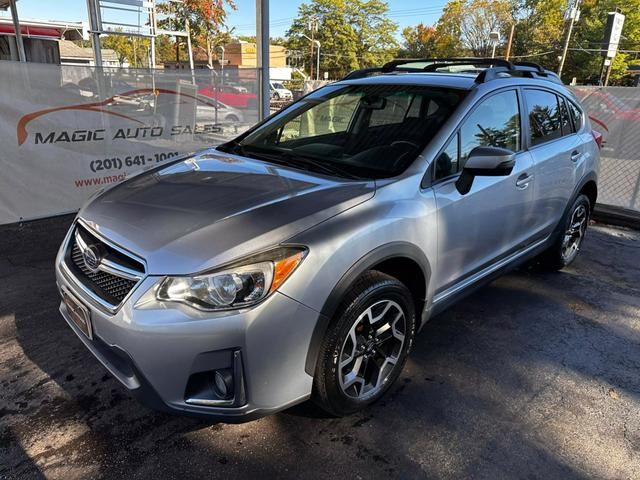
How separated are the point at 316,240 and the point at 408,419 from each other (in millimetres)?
1186

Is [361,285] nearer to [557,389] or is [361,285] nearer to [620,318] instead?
[557,389]

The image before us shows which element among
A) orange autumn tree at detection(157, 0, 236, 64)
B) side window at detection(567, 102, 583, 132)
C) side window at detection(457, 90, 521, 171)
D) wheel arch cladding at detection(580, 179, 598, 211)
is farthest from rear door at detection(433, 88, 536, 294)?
orange autumn tree at detection(157, 0, 236, 64)

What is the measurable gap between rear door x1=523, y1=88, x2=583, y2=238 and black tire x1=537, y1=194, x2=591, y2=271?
0.67 feet

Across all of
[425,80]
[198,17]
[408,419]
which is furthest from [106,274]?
[198,17]

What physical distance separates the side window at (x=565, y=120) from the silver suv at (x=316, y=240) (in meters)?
0.29

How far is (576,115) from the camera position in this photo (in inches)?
167

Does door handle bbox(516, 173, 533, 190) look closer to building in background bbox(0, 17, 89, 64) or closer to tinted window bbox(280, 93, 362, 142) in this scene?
tinted window bbox(280, 93, 362, 142)

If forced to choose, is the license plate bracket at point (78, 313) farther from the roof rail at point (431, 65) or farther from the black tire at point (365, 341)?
the roof rail at point (431, 65)

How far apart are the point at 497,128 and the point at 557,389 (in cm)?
172

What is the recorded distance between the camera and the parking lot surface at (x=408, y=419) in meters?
2.20

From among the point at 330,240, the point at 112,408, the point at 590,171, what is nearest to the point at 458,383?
the point at 330,240

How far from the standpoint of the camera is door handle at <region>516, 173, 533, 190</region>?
3.27 meters

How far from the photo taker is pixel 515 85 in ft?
11.1

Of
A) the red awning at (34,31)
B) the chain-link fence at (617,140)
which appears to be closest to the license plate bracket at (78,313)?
the chain-link fence at (617,140)
